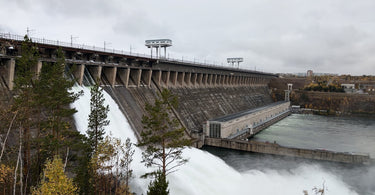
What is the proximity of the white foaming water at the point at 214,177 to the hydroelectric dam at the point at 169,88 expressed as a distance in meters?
2.82

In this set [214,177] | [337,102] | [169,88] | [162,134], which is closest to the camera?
[162,134]

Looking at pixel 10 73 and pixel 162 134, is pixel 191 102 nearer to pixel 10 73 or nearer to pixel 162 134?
pixel 162 134

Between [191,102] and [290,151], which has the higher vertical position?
[191,102]

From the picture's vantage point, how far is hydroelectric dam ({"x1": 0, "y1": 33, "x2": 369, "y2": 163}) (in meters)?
30.5

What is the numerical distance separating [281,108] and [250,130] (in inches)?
1384

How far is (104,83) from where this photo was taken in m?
35.5

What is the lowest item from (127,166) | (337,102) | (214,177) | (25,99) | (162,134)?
(214,177)

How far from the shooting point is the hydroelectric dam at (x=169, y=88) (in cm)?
3048

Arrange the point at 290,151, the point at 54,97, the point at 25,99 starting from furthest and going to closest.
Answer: the point at 290,151, the point at 54,97, the point at 25,99

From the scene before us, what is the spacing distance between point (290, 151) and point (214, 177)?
48.0 ft

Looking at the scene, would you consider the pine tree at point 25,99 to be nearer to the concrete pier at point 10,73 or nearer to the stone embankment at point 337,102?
the concrete pier at point 10,73

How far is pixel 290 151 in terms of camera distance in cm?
3603

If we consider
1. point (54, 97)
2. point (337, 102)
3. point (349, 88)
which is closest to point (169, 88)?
point (54, 97)

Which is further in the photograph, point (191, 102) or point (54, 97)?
point (191, 102)
